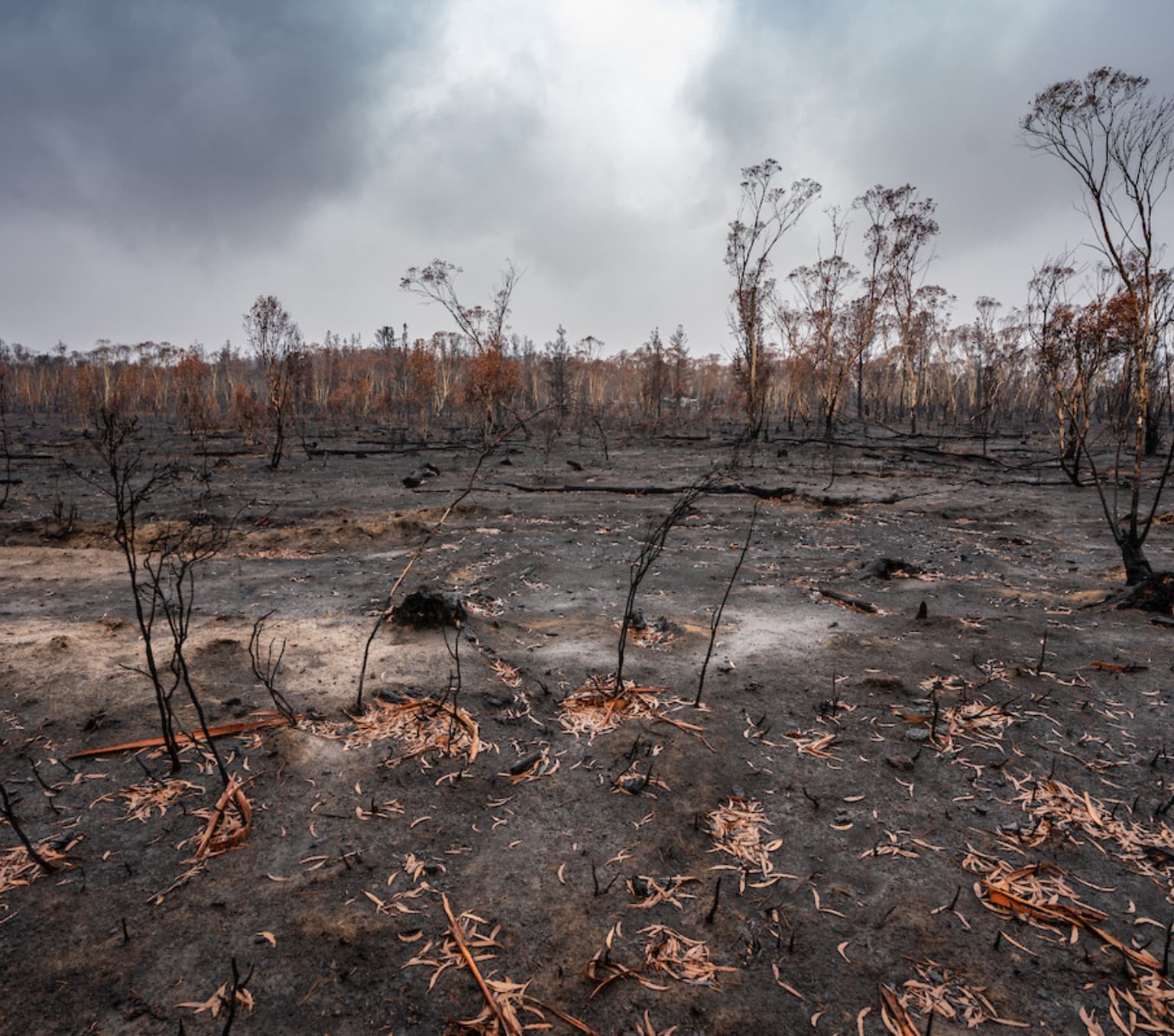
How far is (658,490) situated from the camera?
14.9 m

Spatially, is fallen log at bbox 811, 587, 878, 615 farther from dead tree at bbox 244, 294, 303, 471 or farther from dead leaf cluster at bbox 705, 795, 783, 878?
dead tree at bbox 244, 294, 303, 471

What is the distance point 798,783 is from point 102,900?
3235 mm

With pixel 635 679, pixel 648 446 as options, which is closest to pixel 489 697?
pixel 635 679

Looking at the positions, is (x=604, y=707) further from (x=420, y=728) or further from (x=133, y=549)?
(x=133, y=549)

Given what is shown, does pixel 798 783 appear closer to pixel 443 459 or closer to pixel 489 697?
pixel 489 697

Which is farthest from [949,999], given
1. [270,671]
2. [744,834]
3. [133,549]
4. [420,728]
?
[133,549]

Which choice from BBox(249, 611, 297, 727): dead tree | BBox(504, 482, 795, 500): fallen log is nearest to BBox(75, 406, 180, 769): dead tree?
BBox(249, 611, 297, 727): dead tree

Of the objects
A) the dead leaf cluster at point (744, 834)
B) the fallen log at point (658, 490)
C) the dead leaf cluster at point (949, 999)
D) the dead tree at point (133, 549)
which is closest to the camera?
the dead leaf cluster at point (949, 999)

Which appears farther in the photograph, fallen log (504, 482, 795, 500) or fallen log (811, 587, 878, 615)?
fallen log (504, 482, 795, 500)

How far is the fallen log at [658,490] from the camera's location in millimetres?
13969

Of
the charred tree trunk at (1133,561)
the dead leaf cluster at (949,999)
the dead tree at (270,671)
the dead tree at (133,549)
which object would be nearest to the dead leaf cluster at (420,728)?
the dead tree at (270,671)

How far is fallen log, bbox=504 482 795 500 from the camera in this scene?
45.8 feet

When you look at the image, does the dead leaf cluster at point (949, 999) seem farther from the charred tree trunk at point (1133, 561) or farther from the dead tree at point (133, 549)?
the charred tree trunk at point (1133, 561)

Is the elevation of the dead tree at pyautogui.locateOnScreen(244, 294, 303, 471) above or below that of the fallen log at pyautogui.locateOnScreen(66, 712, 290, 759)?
above
